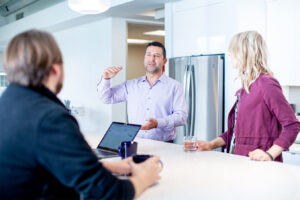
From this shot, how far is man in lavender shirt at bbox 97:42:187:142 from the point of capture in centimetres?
288

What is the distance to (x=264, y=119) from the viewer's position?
2002 mm

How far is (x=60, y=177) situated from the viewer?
3.17ft

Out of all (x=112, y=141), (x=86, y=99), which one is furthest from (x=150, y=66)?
(x=86, y=99)

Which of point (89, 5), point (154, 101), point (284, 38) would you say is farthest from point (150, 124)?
point (284, 38)

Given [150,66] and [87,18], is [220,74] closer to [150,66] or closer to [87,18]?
[150,66]

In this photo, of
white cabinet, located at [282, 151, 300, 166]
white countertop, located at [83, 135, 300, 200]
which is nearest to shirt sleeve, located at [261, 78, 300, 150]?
white countertop, located at [83, 135, 300, 200]

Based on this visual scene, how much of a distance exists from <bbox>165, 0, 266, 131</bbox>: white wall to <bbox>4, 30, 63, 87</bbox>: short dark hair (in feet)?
10.2

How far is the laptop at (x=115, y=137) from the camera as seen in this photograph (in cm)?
211

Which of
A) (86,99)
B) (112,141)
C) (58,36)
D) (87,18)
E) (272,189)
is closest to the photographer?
(272,189)

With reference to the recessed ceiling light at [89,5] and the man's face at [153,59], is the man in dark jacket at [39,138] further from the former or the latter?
the man's face at [153,59]

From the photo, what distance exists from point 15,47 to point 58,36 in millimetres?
6926

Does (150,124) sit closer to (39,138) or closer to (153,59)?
(153,59)

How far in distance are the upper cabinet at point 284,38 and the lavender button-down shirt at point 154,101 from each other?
1.43m

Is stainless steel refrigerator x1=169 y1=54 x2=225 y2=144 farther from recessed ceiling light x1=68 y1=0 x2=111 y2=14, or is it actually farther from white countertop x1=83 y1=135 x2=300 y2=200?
white countertop x1=83 y1=135 x2=300 y2=200
